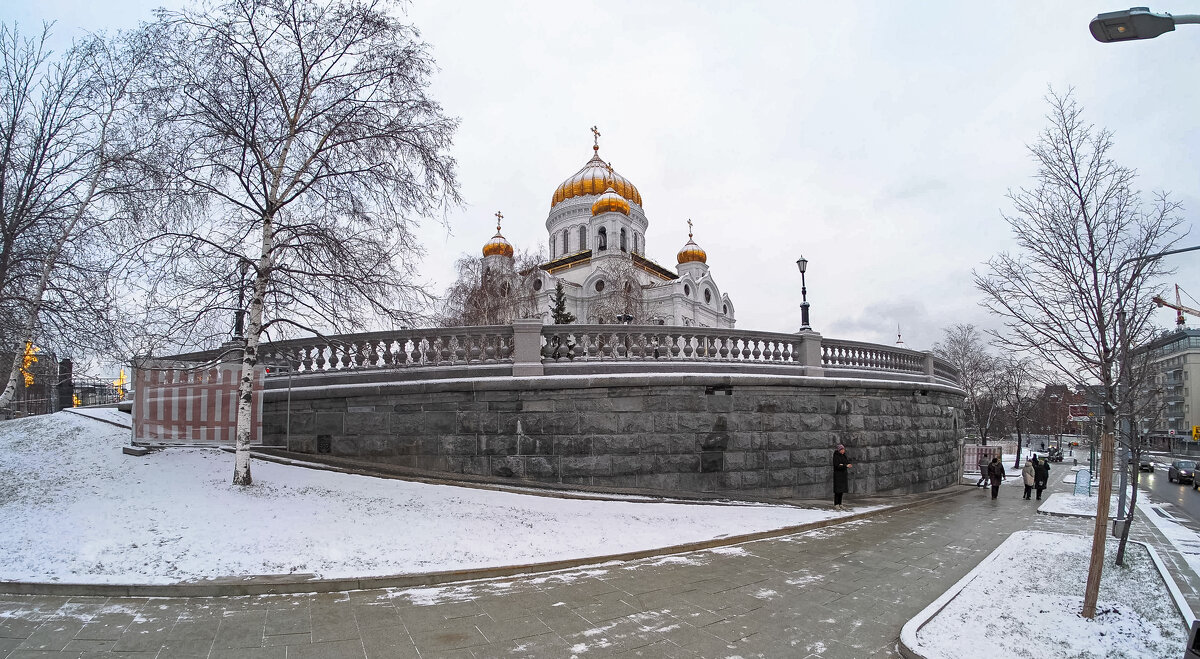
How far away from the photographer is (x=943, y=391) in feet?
→ 54.3

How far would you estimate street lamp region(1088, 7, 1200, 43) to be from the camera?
4430 mm

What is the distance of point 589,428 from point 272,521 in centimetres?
502

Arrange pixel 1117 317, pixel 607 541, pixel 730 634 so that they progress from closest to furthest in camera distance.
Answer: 1. pixel 730 634
2. pixel 1117 317
3. pixel 607 541

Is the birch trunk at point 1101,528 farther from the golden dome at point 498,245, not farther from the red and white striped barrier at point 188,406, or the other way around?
the golden dome at point 498,245

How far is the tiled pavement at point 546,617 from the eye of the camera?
4.57 meters

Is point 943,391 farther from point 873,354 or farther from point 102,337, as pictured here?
point 102,337

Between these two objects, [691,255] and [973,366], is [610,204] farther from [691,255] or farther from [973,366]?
[973,366]

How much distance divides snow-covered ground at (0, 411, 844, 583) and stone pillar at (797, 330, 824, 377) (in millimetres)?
3215

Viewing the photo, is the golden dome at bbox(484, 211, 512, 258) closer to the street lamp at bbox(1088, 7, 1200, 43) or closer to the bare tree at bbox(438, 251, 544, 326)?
the bare tree at bbox(438, 251, 544, 326)

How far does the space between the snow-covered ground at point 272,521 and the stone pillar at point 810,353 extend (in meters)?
3.22

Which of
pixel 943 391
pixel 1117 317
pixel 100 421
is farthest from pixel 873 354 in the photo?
pixel 100 421

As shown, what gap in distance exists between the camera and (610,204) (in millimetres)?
50469

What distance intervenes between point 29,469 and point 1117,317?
47.9 ft

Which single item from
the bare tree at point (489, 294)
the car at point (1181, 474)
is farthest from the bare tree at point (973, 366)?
the bare tree at point (489, 294)
